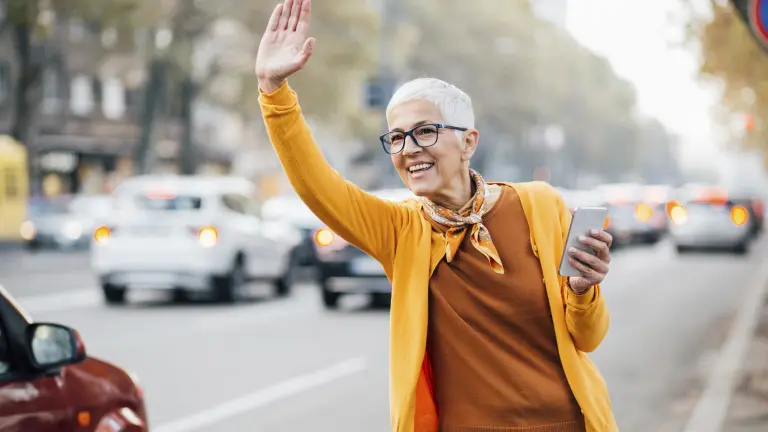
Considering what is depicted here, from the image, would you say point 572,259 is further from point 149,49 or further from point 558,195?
point 149,49

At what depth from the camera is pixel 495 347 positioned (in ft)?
11.0

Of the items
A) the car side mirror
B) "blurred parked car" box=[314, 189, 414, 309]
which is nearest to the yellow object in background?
"blurred parked car" box=[314, 189, 414, 309]

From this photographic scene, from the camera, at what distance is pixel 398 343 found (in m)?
3.37

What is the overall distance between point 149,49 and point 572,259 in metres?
35.9

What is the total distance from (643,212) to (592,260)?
125 ft

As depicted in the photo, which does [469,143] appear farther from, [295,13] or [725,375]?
[725,375]

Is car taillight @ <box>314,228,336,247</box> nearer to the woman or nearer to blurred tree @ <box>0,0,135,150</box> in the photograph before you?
the woman

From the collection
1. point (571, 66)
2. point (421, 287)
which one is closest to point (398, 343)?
point (421, 287)

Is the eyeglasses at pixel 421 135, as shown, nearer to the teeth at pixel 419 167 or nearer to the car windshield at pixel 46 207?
the teeth at pixel 419 167

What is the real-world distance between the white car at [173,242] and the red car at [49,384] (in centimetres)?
1362

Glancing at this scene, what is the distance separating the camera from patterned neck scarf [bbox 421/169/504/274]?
3.36 meters

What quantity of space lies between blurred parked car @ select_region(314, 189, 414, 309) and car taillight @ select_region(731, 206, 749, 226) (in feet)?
55.1

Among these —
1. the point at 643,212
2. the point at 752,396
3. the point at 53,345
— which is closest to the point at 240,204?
the point at 752,396

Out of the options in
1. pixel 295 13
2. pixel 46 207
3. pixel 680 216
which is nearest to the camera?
pixel 295 13
